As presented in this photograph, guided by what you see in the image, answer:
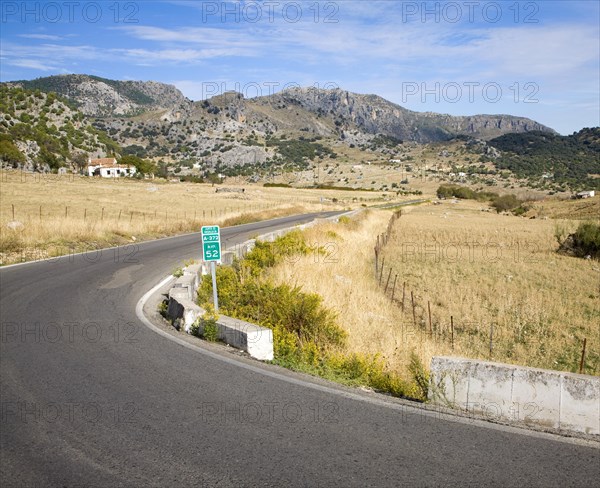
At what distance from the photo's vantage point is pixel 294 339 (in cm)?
802

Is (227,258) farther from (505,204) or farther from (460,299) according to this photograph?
(505,204)

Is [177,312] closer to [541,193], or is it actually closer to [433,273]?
[433,273]

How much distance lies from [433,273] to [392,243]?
396 inches

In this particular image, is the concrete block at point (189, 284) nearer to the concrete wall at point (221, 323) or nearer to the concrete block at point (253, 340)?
the concrete wall at point (221, 323)

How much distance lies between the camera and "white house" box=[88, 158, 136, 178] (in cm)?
9450

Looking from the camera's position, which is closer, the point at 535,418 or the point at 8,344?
the point at 535,418

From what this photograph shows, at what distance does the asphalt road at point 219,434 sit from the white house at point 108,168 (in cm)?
9365

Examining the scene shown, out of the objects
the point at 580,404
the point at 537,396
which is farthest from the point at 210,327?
the point at 580,404

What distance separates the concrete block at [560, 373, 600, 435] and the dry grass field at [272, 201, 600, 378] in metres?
2.52

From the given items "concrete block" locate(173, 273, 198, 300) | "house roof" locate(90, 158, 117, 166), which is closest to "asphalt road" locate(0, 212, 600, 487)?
"concrete block" locate(173, 273, 198, 300)

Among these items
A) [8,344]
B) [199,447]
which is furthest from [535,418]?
[8,344]

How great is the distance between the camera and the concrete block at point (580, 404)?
190 inches

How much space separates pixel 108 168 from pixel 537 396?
327 ft

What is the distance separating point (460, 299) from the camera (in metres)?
15.5
